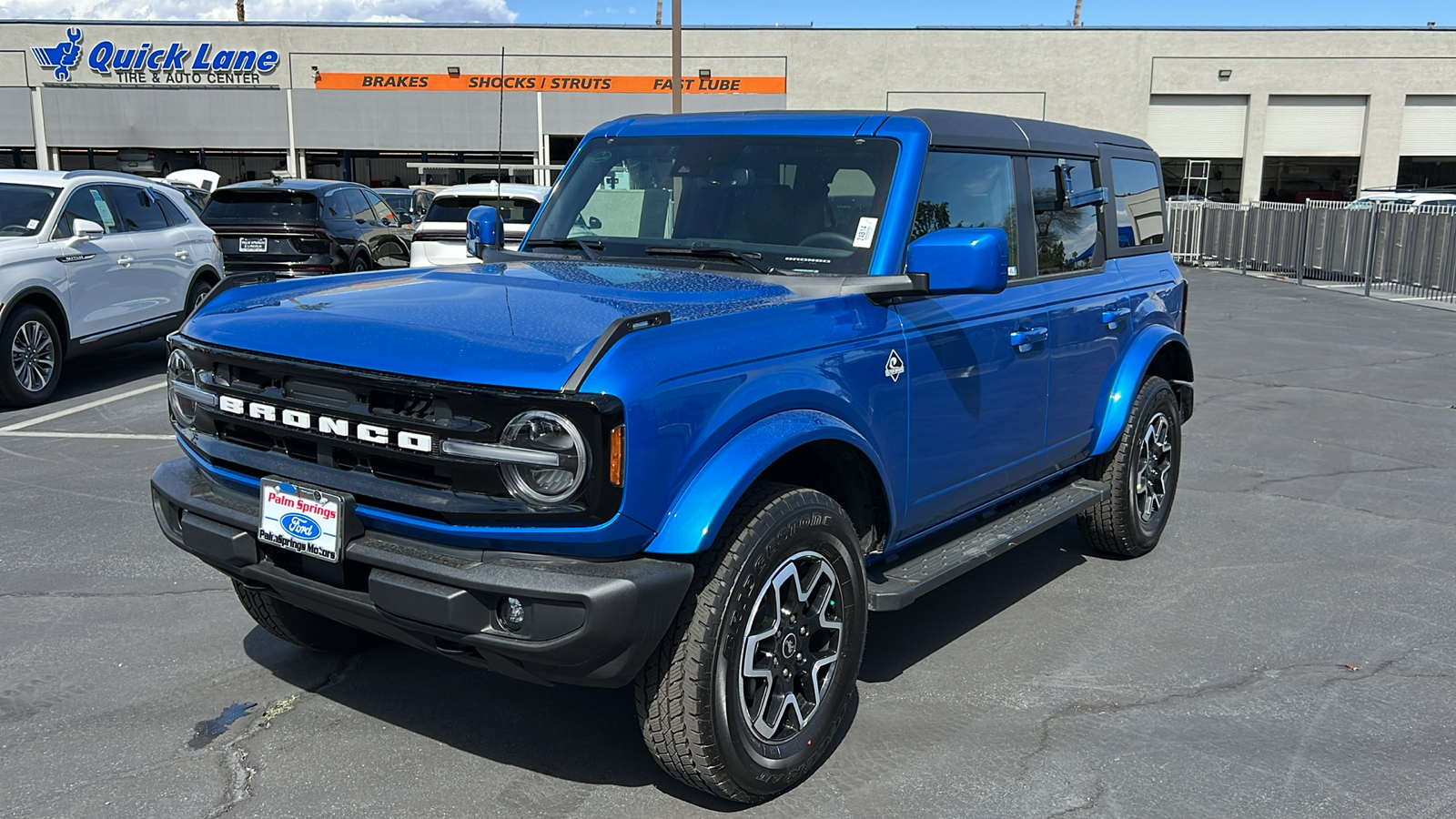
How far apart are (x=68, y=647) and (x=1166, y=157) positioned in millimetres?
47678

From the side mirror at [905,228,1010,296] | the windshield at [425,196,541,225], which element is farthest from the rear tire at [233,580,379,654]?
the windshield at [425,196,541,225]

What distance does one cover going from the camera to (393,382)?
288 cm

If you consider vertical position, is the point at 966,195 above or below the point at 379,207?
above

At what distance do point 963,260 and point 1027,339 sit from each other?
0.94m

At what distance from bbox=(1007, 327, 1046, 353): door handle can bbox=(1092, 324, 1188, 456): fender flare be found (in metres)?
0.88

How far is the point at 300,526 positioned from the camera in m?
3.05

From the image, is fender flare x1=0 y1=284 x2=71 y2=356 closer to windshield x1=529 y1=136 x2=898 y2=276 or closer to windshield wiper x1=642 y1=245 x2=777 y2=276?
windshield x1=529 y1=136 x2=898 y2=276

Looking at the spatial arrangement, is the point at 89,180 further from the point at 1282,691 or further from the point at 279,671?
the point at 1282,691

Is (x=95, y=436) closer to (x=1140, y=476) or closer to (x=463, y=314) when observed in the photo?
(x=463, y=314)

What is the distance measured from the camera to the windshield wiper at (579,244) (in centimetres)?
436

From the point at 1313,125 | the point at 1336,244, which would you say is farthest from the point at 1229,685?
the point at 1313,125

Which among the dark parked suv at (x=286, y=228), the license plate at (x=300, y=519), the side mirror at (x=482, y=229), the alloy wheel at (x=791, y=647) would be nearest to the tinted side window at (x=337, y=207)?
the dark parked suv at (x=286, y=228)

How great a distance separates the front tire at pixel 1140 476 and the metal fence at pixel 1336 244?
1635 cm

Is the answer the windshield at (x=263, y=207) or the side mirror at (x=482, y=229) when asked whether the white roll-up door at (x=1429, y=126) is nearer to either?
the windshield at (x=263, y=207)
